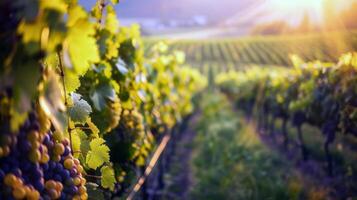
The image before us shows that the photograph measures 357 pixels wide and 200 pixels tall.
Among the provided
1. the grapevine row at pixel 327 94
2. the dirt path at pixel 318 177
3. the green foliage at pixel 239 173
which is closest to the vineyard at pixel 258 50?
the dirt path at pixel 318 177

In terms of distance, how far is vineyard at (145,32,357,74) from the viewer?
4361 centimetres

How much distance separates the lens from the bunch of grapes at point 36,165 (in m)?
1.31

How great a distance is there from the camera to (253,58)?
178 ft

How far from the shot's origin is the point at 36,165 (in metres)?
1.38

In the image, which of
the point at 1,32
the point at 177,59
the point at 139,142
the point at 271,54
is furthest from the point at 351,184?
the point at 271,54

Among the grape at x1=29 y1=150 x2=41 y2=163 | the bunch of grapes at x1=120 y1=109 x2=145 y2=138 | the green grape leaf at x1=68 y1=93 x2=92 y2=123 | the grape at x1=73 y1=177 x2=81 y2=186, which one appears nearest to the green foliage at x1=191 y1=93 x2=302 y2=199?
the bunch of grapes at x1=120 y1=109 x2=145 y2=138

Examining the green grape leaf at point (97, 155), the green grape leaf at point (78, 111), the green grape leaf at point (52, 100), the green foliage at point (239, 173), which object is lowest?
the green foliage at point (239, 173)

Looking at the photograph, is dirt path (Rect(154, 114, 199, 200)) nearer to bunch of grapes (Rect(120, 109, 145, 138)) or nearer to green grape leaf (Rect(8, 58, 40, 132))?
bunch of grapes (Rect(120, 109, 145, 138))

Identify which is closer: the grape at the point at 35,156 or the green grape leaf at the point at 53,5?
the green grape leaf at the point at 53,5

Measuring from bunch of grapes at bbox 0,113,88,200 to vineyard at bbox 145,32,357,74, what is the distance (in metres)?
37.1

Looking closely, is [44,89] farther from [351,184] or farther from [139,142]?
[351,184]

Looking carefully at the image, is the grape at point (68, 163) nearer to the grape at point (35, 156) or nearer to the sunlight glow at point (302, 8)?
the grape at point (35, 156)

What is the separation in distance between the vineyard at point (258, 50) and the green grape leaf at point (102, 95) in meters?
35.9

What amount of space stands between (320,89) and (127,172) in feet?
11.2
